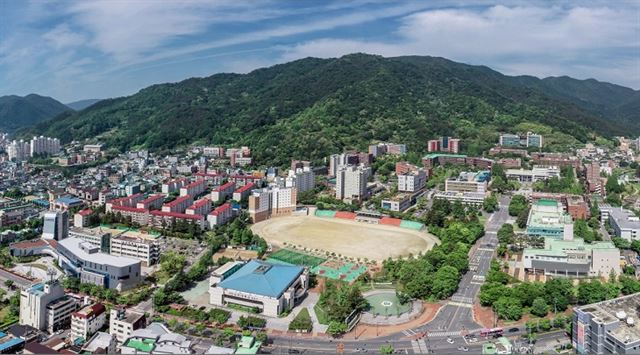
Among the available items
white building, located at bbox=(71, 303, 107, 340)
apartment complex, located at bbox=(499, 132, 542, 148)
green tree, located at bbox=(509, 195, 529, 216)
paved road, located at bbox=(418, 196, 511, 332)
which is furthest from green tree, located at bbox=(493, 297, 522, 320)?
apartment complex, located at bbox=(499, 132, 542, 148)

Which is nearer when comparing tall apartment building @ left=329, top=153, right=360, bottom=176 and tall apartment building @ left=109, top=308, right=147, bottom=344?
tall apartment building @ left=109, top=308, right=147, bottom=344

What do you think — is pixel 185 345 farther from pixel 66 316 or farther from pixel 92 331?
pixel 66 316

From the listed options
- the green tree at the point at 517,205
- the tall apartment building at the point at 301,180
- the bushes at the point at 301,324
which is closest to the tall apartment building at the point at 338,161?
the tall apartment building at the point at 301,180

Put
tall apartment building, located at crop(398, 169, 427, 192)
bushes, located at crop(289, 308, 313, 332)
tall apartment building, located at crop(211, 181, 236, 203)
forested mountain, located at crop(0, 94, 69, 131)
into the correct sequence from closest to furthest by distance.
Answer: bushes, located at crop(289, 308, 313, 332) → tall apartment building, located at crop(211, 181, 236, 203) → tall apartment building, located at crop(398, 169, 427, 192) → forested mountain, located at crop(0, 94, 69, 131)

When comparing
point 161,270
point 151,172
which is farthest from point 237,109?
point 161,270

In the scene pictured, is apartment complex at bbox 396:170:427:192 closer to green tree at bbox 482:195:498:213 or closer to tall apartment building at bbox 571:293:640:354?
green tree at bbox 482:195:498:213

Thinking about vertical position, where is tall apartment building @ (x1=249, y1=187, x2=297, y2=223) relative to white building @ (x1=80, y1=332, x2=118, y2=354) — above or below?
above
